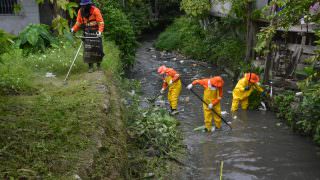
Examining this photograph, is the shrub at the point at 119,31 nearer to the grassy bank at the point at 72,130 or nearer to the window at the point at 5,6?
the window at the point at 5,6

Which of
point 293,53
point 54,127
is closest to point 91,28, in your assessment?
point 54,127

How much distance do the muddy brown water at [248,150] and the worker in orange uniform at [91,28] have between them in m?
3.08

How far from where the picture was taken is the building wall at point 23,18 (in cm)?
1476

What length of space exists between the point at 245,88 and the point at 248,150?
288 centimetres

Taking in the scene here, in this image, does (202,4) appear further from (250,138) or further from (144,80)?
(250,138)

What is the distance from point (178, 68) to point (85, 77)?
11.3m

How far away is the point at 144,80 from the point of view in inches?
638

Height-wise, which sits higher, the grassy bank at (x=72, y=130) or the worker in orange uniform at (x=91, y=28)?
the worker in orange uniform at (x=91, y=28)

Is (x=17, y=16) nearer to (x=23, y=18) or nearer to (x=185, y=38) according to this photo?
(x=23, y=18)

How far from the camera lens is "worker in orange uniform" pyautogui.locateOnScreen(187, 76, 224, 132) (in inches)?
371

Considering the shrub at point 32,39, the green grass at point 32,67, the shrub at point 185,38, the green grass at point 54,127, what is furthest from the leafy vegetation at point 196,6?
the green grass at point 54,127

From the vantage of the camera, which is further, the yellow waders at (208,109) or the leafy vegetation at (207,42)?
the leafy vegetation at (207,42)

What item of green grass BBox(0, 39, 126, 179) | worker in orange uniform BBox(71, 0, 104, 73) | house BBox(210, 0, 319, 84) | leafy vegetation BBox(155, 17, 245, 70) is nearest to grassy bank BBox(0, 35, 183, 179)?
green grass BBox(0, 39, 126, 179)

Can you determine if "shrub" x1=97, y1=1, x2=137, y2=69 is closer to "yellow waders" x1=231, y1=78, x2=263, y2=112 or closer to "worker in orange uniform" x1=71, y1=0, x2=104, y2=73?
"yellow waders" x1=231, y1=78, x2=263, y2=112
